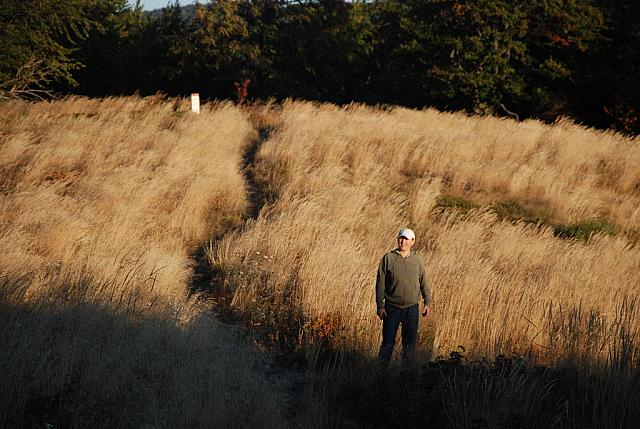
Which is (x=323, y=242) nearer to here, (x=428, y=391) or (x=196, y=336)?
(x=196, y=336)

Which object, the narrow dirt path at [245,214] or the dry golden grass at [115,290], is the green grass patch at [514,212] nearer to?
the narrow dirt path at [245,214]

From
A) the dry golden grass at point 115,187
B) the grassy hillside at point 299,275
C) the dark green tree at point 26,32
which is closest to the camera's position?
the grassy hillside at point 299,275

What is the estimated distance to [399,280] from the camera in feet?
18.6

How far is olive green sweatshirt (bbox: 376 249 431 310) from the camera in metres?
5.65

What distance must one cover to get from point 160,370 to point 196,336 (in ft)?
2.35

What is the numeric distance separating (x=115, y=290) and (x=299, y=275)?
2.12 metres

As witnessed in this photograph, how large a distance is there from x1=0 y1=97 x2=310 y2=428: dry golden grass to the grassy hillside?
2 cm

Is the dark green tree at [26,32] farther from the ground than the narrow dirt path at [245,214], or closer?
farther from the ground

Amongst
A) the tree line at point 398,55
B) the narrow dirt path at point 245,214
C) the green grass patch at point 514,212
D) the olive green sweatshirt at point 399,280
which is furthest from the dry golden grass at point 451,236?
the tree line at point 398,55

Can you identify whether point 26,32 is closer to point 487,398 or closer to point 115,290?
point 115,290

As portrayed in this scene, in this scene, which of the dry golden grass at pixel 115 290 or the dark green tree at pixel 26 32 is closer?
the dry golden grass at pixel 115 290

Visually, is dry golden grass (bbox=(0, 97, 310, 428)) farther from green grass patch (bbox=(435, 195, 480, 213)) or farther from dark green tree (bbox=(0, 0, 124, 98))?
green grass patch (bbox=(435, 195, 480, 213))

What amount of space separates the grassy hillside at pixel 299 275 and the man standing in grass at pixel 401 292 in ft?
1.02

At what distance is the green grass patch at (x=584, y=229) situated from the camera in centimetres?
1023
